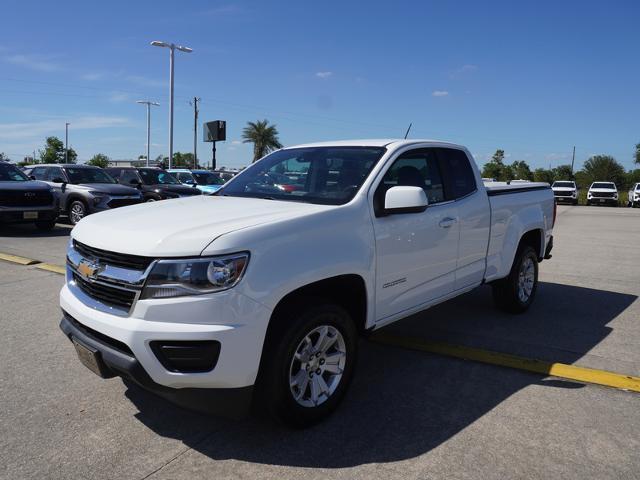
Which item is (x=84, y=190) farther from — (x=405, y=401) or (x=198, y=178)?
(x=405, y=401)

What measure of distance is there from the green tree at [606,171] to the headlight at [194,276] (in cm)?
7996

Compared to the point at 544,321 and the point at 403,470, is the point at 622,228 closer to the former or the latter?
the point at 544,321

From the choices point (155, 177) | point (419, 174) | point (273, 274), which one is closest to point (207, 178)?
point (155, 177)

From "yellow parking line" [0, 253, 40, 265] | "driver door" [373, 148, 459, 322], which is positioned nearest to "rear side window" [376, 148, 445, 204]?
"driver door" [373, 148, 459, 322]

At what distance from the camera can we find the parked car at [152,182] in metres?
15.7

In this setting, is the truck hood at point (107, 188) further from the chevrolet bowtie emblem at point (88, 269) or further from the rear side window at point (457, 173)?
the chevrolet bowtie emblem at point (88, 269)

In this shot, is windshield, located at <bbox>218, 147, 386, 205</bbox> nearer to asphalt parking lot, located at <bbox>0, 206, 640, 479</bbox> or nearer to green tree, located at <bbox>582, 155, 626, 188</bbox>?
asphalt parking lot, located at <bbox>0, 206, 640, 479</bbox>

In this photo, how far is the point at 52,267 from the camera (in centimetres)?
789

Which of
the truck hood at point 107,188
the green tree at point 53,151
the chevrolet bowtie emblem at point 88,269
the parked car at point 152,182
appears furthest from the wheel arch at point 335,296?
the green tree at point 53,151

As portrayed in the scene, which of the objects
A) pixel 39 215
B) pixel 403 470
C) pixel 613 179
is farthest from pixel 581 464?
pixel 613 179

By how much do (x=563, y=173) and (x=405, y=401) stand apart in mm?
99132

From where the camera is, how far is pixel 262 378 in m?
2.92

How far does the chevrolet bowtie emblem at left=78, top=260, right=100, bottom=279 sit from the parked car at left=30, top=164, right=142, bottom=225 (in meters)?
9.87

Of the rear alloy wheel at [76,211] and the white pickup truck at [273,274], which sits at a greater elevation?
the white pickup truck at [273,274]
